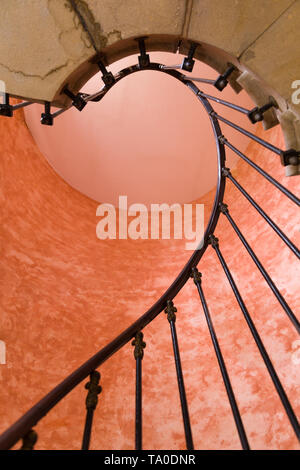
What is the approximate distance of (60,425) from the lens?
11.9 feet

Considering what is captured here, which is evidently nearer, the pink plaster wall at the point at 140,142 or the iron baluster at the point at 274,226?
the iron baluster at the point at 274,226

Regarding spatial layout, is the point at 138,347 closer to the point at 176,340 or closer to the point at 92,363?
the point at 176,340

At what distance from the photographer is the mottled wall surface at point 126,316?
368 centimetres

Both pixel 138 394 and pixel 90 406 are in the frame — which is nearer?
pixel 90 406

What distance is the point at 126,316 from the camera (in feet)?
16.6

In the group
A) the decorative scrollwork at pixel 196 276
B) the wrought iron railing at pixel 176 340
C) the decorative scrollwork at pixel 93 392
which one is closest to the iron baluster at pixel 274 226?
the wrought iron railing at pixel 176 340

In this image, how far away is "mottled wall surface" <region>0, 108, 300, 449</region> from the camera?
12.1ft

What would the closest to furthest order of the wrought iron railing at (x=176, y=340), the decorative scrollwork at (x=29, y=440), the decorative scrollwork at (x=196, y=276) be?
1. the decorative scrollwork at (x=29, y=440)
2. the wrought iron railing at (x=176, y=340)
3. the decorative scrollwork at (x=196, y=276)

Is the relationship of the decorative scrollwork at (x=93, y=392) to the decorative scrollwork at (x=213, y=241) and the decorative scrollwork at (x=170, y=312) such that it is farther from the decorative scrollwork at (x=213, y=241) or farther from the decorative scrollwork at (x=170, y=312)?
the decorative scrollwork at (x=213, y=241)

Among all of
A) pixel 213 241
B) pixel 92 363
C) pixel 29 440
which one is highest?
pixel 213 241

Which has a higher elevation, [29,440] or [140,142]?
[140,142]

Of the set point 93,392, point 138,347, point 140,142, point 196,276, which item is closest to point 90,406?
point 93,392

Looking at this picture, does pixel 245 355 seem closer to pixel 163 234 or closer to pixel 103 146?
pixel 163 234

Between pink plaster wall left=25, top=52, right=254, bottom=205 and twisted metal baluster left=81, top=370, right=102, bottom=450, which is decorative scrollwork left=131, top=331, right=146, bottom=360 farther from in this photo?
pink plaster wall left=25, top=52, right=254, bottom=205
